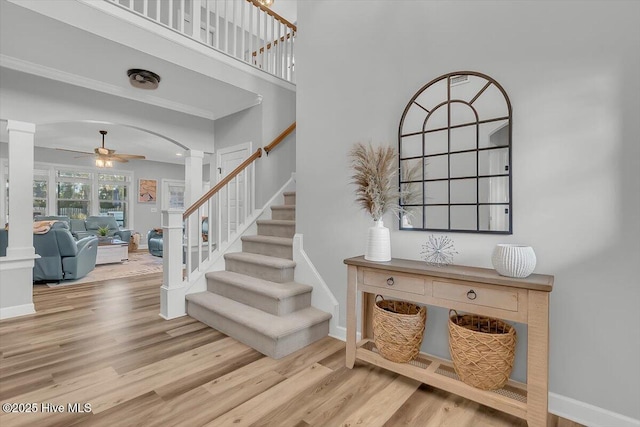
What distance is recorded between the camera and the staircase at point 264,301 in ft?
7.91

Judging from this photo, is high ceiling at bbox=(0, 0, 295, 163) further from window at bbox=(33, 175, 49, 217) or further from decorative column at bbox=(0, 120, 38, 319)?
window at bbox=(33, 175, 49, 217)

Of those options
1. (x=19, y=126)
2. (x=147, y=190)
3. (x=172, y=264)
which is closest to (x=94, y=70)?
(x=19, y=126)

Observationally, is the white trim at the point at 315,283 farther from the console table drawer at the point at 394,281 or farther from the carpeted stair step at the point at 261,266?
the console table drawer at the point at 394,281

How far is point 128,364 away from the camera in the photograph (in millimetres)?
2193

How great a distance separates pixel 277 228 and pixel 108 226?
7.24m

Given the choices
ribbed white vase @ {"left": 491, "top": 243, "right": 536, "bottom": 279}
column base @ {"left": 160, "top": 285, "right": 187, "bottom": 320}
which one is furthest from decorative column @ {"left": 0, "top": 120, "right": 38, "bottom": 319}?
ribbed white vase @ {"left": 491, "top": 243, "right": 536, "bottom": 279}

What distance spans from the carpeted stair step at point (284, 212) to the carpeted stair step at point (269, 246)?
389 mm

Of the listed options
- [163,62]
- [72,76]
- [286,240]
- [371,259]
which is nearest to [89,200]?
[72,76]

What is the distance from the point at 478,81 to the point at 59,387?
3.22 metres

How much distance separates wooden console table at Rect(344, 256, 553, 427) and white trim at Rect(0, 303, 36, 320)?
11.3 ft

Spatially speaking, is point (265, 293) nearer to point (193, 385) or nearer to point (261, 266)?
point (261, 266)

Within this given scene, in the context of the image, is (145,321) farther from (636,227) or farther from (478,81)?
(636,227)

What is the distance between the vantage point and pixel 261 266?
3135 millimetres

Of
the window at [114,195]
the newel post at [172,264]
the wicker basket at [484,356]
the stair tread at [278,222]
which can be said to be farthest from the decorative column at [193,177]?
the window at [114,195]
